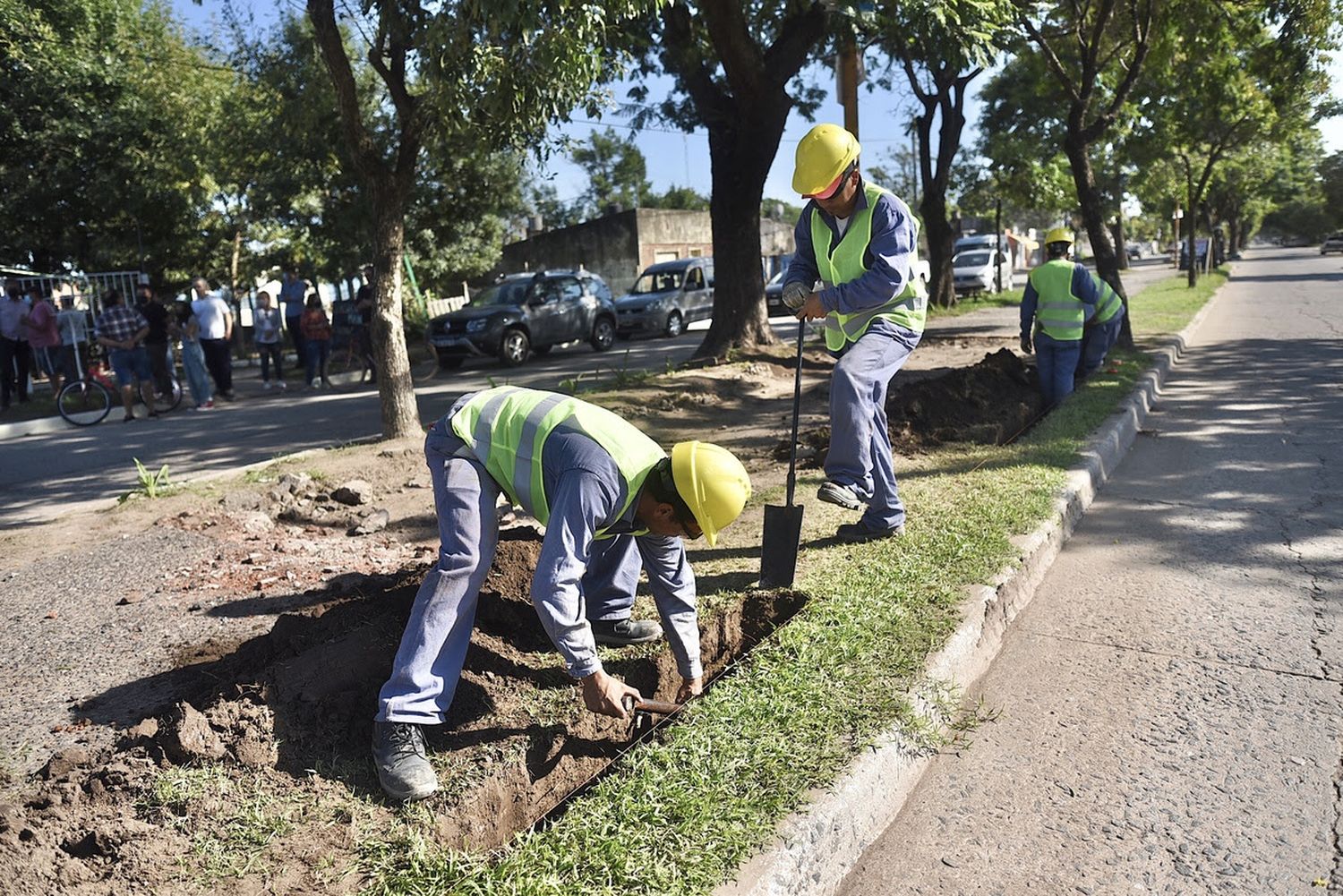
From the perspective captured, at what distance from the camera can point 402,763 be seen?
298 centimetres

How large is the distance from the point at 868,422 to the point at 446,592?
8.89 ft

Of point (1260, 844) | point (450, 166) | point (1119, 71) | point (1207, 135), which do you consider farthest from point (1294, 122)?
point (1260, 844)

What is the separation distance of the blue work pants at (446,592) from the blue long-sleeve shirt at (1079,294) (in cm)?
656

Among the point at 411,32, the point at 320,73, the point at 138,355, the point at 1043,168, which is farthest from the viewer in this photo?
the point at 1043,168

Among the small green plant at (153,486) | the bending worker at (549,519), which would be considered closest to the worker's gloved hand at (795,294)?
the bending worker at (549,519)

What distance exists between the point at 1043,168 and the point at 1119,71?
10.7 m

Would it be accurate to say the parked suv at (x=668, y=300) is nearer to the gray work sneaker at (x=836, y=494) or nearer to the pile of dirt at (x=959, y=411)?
the pile of dirt at (x=959, y=411)

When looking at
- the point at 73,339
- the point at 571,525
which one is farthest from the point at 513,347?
the point at 571,525

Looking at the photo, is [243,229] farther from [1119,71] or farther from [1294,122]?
[1294,122]

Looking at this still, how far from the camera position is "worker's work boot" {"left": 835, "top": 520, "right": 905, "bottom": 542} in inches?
209

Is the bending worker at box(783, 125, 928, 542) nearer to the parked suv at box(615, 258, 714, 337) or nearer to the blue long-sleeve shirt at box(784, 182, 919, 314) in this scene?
the blue long-sleeve shirt at box(784, 182, 919, 314)

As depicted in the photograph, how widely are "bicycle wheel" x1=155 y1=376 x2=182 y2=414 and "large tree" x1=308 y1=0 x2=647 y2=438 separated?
676cm

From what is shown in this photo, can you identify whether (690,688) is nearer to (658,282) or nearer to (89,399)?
(89,399)

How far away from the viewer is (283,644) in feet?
13.0
